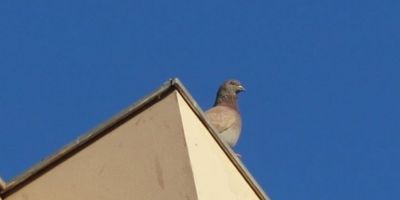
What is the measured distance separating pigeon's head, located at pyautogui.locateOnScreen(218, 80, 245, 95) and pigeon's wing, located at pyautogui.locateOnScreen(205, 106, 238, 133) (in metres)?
1.07

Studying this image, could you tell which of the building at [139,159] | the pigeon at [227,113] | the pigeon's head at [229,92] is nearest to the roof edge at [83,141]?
the building at [139,159]

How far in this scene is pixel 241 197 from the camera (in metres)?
9.30

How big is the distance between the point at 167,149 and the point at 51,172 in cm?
92

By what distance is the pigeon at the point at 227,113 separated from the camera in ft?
57.7

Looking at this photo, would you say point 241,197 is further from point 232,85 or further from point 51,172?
point 232,85

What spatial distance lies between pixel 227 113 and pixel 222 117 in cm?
27

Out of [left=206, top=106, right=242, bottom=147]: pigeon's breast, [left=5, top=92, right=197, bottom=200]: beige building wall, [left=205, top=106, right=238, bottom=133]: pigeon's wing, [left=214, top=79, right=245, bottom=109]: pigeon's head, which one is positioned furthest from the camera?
[left=214, top=79, right=245, bottom=109]: pigeon's head

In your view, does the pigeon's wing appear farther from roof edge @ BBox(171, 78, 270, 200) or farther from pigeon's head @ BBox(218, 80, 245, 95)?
roof edge @ BBox(171, 78, 270, 200)

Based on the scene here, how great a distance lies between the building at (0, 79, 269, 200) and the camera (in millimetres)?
8516

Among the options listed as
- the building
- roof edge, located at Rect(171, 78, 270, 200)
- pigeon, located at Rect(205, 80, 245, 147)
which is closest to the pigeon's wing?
pigeon, located at Rect(205, 80, 245, 147)

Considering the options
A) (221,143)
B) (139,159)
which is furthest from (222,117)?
(139,159)

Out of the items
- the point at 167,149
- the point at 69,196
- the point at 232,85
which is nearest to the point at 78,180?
the point at 69,196

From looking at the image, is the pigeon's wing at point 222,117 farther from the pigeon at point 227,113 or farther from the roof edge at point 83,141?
the roof edge at point 83,141

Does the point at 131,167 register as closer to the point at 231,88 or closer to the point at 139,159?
the point at 139,159
